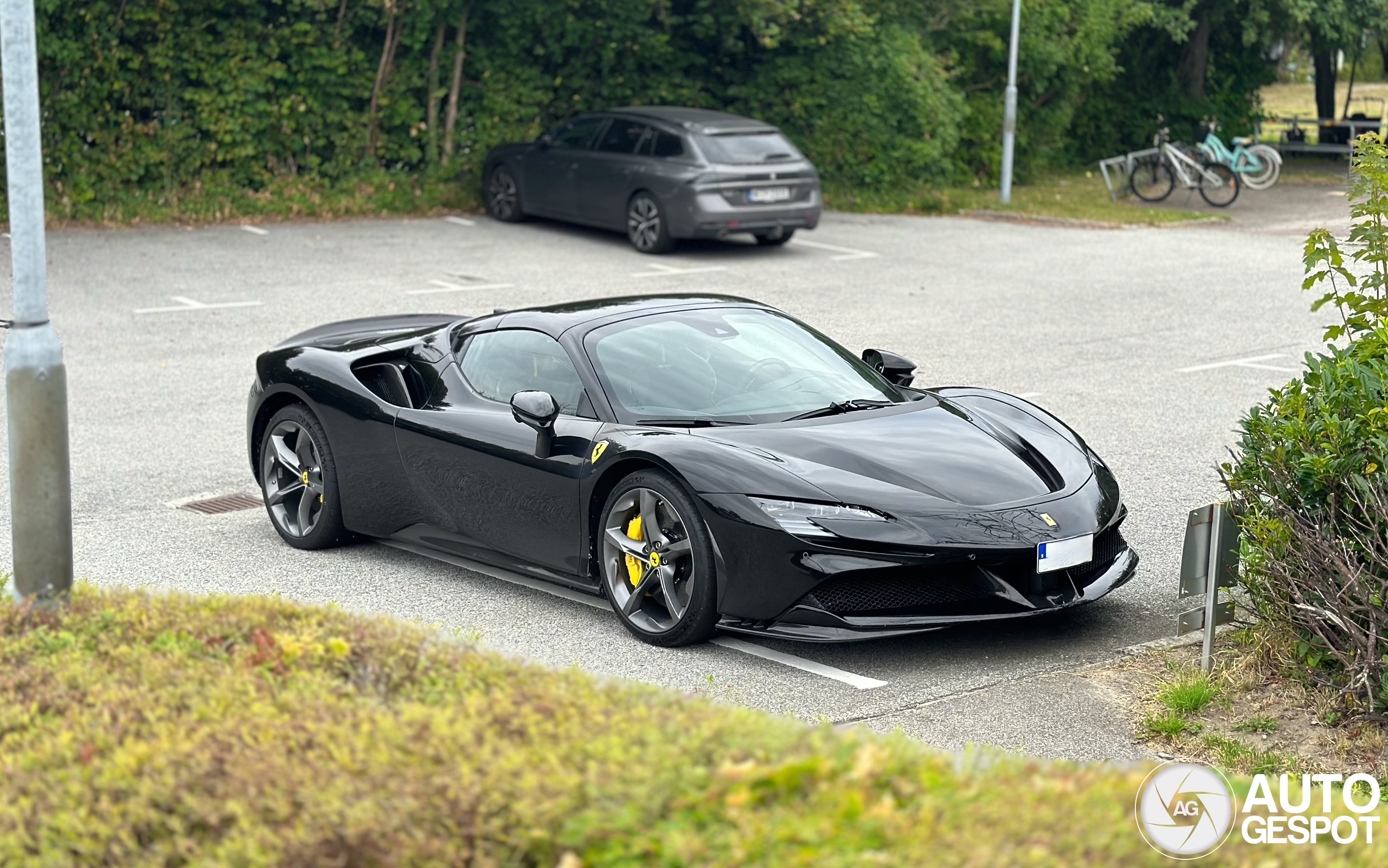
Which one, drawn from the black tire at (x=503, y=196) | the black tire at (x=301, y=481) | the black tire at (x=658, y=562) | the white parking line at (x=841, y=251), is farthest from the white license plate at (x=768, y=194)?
the black tire at (x=658, y=562)

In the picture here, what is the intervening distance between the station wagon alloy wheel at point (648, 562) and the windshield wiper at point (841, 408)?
2.51 feet

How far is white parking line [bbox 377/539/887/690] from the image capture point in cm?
604

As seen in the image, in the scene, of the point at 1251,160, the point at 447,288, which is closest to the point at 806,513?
the point at 447,288

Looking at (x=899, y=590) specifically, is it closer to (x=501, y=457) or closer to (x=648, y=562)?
(x=648, y=562)

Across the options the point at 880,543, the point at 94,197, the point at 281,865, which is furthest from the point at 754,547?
the point at 94,197

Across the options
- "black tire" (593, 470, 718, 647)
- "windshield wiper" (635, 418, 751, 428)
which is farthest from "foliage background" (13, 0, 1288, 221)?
"black tire" (593, 470, 718, 647)

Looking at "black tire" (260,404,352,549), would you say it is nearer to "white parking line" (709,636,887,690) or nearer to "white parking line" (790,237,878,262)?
"white parking line" (709,636,887,690)

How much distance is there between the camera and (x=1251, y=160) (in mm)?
28719

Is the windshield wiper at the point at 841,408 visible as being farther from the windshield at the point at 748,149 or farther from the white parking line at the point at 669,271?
the windshield at the point at 748,149

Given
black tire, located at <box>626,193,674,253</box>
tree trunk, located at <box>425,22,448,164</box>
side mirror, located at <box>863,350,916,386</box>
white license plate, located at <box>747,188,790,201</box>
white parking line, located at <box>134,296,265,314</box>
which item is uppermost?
tree trunk, located at <box>425,22,448,164</box>

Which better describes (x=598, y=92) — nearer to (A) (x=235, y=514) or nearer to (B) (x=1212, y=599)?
(A) (x=235, y=514)

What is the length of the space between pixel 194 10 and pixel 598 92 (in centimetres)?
602

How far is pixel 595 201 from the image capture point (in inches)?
805

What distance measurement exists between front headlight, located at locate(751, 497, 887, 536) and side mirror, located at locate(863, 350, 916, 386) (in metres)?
1.90
